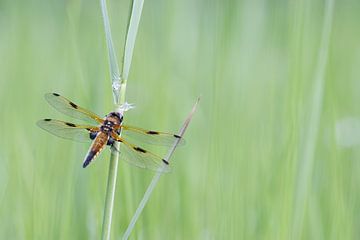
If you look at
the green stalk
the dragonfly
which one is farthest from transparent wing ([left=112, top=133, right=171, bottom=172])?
the green stalk

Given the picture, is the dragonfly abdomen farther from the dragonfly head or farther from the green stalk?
the green stalk

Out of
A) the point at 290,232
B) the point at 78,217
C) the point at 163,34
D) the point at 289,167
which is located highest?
the point at 163,34

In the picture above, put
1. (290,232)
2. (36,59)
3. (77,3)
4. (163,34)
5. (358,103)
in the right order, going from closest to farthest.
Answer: (290,232)
(77,3)
(163,34)
(358,103)
(36,59)

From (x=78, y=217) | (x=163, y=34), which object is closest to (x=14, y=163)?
(x=78, y=217)

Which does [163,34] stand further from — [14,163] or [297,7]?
[297,7]

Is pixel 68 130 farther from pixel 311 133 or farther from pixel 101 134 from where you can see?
pixel 311 133

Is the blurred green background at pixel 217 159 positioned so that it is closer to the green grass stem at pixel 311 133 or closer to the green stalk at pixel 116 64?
the green grass stem at pixel 311 133
